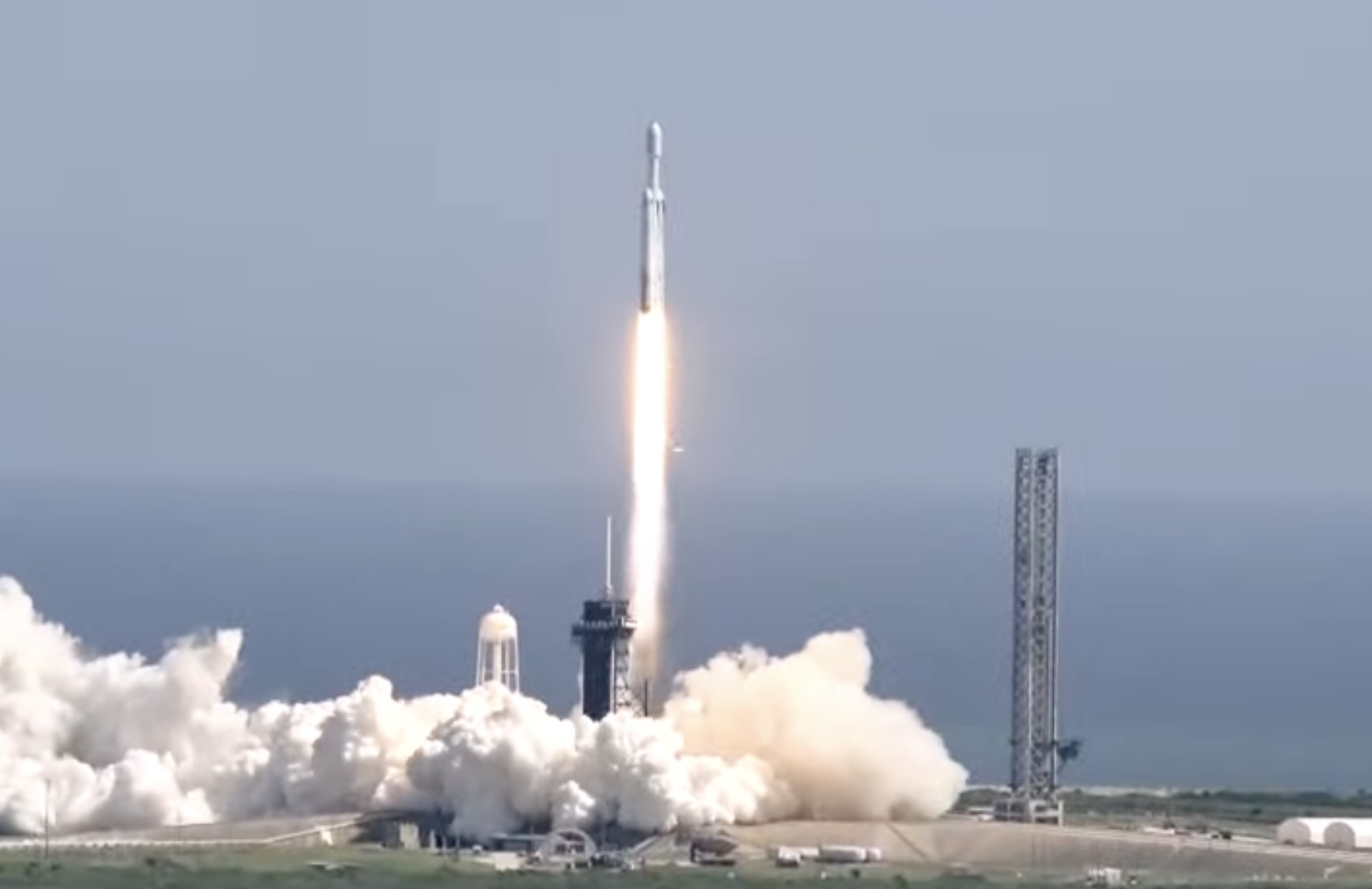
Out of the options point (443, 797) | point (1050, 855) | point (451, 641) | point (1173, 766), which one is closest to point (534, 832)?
point (443, 797)

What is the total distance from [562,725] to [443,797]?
1936 millimetres

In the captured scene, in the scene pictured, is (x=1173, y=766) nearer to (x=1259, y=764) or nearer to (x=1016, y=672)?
(x=1259, y=764)

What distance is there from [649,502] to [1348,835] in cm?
1123

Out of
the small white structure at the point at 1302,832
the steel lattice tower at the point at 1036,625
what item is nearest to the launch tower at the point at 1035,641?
the steel lattice tower at the point at 1036,625

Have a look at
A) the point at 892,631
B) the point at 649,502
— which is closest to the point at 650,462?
the point at 649,502

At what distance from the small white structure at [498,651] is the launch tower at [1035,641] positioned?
24.6ft

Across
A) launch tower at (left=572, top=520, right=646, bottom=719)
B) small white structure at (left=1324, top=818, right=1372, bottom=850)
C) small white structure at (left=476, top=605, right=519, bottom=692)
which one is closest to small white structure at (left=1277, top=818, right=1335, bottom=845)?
small white structure at (left=1324, top=818, right=1372, bottom=850)

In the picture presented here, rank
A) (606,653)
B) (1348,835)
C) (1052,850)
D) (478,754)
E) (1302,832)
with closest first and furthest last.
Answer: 1. (1052,850)
2. (478,754)
3. (1348,835)
4. (1302,832)
5. (606,653)

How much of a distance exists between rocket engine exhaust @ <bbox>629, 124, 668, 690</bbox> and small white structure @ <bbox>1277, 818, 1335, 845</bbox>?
955 cm

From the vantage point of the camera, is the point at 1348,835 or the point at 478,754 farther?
the point at 1348,835

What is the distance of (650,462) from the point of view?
245 feet

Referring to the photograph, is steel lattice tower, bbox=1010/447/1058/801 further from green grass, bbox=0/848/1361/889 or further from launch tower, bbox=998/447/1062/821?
green grass, bbox=0/848/1361/889

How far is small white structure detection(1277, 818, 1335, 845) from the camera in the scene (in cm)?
7206

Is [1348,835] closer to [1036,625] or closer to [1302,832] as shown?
[1302,832]
